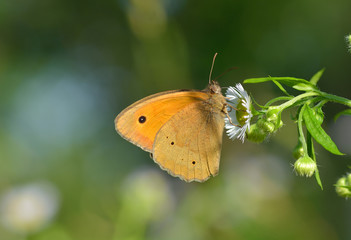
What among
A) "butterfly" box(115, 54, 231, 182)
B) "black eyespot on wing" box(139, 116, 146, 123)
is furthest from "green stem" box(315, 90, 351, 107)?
"black eyespot on wing" box(139, 116, 146, 123)

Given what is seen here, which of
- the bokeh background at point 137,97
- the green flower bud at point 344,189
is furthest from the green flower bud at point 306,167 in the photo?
the bokeh background at point 137,97

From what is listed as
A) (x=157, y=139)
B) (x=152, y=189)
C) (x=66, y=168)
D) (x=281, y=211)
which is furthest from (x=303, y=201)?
(x=66, y=168)

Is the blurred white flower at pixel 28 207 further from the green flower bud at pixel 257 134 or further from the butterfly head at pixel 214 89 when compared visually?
the green flower bud at pixel 257 134

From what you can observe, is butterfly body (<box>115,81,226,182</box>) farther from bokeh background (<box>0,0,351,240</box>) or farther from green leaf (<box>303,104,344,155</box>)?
bokeh background (<box>0,0,351,240</box>)

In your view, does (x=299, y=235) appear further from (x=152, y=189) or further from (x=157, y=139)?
(x=157, y=139)

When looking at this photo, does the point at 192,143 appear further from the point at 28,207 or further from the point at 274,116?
the point at 28,207

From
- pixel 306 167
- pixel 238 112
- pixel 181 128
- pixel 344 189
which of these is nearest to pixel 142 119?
pixel 181 128
